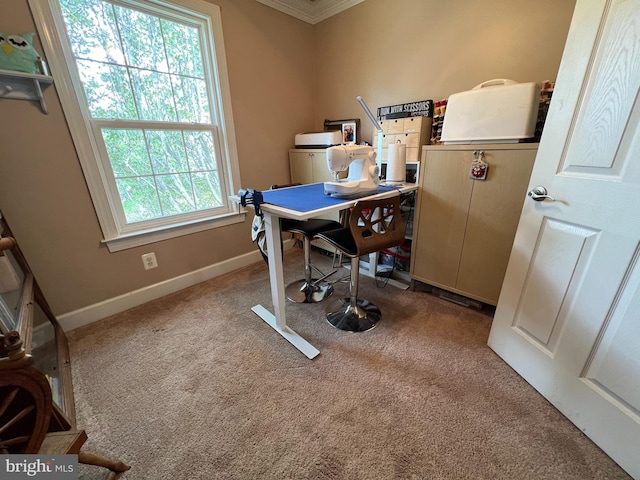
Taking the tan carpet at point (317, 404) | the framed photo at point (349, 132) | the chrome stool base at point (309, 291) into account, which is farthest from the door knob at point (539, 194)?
the framed photo at point (349, 132)

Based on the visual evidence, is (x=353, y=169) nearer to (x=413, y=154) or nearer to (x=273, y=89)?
(x=413, y=154)

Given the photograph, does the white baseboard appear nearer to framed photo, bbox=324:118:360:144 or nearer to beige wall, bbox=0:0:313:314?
beige wall, bbox=0:0:313:314

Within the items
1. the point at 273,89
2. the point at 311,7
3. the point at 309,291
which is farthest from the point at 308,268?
the point at 311,7

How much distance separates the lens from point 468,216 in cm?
167

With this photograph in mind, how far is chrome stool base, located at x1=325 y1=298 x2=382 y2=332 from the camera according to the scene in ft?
5.61

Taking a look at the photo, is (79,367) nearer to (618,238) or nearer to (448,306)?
(448,306)

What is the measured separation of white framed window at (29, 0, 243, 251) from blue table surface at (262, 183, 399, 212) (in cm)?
92

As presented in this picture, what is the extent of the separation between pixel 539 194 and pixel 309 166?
6.26 feet

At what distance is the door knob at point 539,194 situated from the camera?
1.10 meters

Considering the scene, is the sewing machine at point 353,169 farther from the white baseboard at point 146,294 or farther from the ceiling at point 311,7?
the ceiling at point 311,7

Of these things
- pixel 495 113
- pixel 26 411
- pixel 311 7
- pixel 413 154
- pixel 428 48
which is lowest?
pixel 26 411

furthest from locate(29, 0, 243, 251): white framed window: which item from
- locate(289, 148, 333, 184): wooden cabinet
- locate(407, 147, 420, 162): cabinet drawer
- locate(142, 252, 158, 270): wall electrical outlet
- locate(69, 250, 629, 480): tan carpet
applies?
locate(407, 147, 420, 162): cabinet drawer

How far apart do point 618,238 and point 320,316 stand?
4.98ft

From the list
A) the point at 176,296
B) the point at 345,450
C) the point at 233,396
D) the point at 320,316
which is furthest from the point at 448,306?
the point at 176,296
